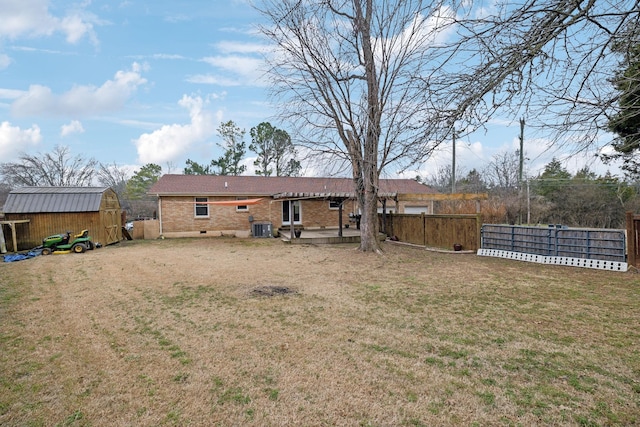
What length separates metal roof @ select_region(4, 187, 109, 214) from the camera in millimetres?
13586

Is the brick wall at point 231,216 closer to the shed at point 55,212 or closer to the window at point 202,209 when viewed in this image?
the window at point 202,209

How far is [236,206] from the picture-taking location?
1809 centimetres

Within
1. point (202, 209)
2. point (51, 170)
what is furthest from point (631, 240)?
point (51, 170)

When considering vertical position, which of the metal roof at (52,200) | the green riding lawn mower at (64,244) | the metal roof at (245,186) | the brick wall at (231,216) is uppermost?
the metal roof at (245,186)

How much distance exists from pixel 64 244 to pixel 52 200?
285 centimetres

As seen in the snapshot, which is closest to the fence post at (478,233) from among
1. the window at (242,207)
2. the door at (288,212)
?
the door at (288,212)

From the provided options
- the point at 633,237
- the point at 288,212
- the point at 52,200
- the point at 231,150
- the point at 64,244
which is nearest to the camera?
the point at 633,237

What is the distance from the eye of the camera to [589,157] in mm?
2387

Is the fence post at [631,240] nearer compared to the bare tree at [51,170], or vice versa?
the fence post at [631,240]

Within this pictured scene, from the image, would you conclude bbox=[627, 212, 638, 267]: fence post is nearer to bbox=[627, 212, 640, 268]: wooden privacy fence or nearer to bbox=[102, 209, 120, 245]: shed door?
bbox=[627, 212, 640, 268]: wooden privacy fence

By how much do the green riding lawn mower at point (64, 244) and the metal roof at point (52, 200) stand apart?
154 cm

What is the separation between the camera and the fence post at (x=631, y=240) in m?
7.93

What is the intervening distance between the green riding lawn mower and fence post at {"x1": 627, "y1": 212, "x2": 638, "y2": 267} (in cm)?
1768

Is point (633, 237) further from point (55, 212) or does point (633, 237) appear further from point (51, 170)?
point (51, 170)
